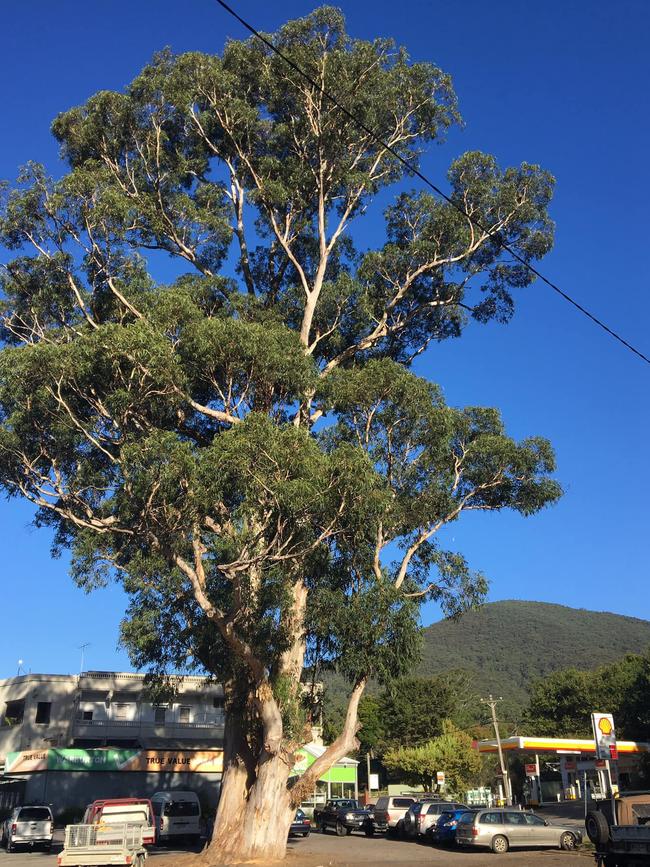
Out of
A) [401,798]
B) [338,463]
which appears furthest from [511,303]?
[401,798]

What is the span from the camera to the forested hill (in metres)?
139

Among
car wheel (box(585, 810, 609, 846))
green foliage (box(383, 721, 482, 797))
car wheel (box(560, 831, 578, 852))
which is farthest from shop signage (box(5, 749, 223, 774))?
car wheel (box(585, 810, 609, 846))

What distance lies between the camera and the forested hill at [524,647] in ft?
456

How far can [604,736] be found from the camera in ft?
66.1

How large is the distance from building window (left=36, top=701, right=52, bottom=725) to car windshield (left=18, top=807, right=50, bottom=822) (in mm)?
20478

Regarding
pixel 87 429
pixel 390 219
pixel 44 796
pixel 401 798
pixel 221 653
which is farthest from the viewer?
pixel 44 796

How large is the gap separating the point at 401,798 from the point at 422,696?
32690 mm

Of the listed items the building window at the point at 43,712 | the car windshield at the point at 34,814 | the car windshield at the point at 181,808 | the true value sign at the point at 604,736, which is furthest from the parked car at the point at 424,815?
the building window at the point at 43,712

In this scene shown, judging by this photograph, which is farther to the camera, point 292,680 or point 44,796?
point 44,796

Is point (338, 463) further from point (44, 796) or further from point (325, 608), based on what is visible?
point (44, 796)

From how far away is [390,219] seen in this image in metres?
29.2

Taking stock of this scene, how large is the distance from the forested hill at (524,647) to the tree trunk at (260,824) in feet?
332

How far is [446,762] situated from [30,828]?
33.1 metres

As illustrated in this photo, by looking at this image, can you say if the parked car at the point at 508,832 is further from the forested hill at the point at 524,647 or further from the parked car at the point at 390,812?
the forested hill at the point at 524,647
